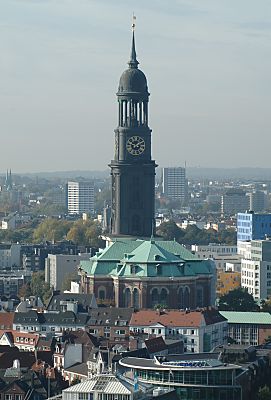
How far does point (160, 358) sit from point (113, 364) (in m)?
2.05

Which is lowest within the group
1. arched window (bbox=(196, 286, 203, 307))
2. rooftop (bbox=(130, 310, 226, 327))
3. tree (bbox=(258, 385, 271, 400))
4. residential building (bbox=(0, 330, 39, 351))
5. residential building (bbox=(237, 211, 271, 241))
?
tree (bbox=(258, 385, 271, 400))

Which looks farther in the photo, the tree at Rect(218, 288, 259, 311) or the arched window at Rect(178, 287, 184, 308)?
the tree at Rect(218, 288, 259, 311)

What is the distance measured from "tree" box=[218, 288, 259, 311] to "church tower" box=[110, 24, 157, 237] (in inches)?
242

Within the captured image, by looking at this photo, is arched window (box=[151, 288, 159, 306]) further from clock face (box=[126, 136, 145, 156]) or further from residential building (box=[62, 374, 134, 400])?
residential building (box=[62, 374, 134, 400])

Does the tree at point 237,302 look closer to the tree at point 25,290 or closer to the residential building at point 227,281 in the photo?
the tree at point 25,290

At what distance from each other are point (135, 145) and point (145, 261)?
1056 cm

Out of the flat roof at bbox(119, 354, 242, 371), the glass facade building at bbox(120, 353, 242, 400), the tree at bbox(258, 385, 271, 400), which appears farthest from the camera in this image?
the tree at bbox(258, 385, 271, 400)

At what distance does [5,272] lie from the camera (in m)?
136

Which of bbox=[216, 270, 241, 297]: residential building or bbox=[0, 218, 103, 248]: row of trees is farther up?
bbox=[0, 218, 103, 248]: row of trees

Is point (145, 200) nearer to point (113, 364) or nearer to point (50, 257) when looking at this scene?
point (50, 257)

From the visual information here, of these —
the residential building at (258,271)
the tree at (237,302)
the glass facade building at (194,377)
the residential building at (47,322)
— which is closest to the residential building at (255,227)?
the residential building at (258,271)

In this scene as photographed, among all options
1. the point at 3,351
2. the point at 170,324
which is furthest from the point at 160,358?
the point at 170,324

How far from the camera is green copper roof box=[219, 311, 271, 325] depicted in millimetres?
95938

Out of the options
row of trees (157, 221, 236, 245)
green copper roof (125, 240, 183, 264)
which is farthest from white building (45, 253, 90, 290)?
row of trees (157, 221, 236, 245)
